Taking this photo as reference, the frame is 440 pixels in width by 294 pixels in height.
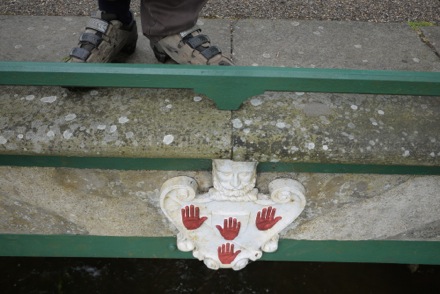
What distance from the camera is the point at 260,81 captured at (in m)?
1.10

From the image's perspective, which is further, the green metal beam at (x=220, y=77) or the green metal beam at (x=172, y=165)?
the green metal beam at (x=172, y=165)

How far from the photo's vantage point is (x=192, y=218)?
137 cm

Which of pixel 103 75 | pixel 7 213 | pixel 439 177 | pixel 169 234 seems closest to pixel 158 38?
pixel 103 75

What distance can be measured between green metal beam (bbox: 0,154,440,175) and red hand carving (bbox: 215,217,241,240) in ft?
0.66

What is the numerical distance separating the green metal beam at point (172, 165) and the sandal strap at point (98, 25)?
416 millimetres

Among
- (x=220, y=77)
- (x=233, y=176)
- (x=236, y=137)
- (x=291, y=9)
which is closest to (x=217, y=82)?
(x=220, y=77)

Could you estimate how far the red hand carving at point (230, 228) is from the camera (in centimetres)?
138

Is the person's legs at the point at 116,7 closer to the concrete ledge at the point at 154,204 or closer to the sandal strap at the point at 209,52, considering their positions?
the sandal strap at the point at 209,52

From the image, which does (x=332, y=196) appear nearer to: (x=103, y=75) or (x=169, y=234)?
(x=169, y=234)

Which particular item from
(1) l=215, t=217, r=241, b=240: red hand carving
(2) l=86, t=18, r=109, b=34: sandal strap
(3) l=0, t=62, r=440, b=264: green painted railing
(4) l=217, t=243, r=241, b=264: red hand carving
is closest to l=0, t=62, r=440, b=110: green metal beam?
(3) l=0, t=62, r=440, b=264: green painted railing

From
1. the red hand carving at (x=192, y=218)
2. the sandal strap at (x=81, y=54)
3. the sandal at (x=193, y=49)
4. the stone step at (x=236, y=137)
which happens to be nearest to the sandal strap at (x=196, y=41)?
the sandal at (x=193, y=49)

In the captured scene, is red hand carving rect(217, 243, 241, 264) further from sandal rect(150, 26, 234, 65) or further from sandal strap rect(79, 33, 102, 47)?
sandal strap rect(79, 33, 102, 47)

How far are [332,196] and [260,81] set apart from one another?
0.48 m

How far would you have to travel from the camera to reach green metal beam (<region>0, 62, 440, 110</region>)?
108 centimetres
